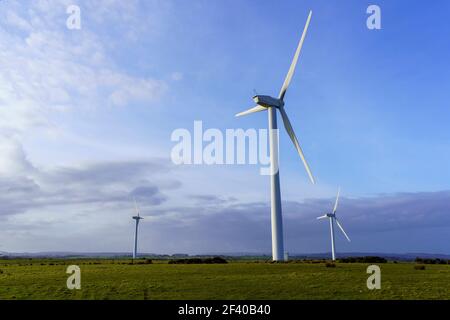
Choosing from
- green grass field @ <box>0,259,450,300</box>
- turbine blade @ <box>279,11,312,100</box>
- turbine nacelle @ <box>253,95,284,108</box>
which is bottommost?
green grass field @ <box>0,259,450,300</box>

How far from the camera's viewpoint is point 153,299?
35.9m

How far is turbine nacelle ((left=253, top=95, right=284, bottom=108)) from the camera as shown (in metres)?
87.3

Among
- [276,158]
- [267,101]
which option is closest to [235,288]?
[276,158]

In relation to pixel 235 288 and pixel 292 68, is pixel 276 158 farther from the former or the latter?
pixel 235 288

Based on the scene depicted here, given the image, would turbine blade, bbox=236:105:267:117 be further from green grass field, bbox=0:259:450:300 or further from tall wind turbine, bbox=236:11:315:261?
green grass field, bbox=0:259:450:300

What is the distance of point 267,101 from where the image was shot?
8775 centimetres

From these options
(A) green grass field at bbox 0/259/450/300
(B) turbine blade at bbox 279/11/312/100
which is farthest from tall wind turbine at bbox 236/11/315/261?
(A) green grass field at bbox 0/259/450/300

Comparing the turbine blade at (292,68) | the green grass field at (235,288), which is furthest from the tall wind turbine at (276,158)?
the green grass field at (235,288)

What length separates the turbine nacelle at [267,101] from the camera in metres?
87.3

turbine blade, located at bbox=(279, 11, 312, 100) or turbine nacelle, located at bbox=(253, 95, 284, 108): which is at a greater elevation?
turbine blade, located at bbox=(279, 11, 312, 100)
